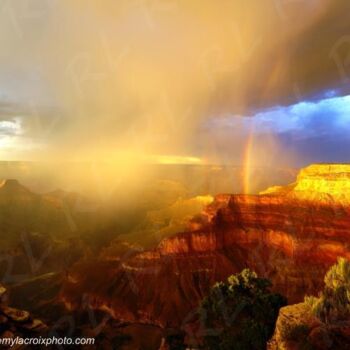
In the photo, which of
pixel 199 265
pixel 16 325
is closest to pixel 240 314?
pixel 16 325

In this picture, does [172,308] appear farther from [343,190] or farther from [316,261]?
[343,190]

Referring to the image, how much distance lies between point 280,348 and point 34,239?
12438 centimetres

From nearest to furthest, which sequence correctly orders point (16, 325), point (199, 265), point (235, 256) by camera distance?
point (16, 325) → point (199, 265) → point (235, 256)

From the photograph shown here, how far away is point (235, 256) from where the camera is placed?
7769 cm

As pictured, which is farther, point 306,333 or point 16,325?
point 16,325

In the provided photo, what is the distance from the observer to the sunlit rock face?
65562 millimetres

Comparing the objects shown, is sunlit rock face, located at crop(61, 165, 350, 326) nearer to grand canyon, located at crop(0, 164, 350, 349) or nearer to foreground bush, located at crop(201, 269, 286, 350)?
grand canyon, located at crop(0, 164, 350, 349)

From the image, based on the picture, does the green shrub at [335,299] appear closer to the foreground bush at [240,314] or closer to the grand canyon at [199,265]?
the foreground bush at [240,314]

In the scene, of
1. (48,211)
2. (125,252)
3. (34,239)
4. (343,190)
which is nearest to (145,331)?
(125,252)

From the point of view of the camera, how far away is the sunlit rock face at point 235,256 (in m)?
65.6

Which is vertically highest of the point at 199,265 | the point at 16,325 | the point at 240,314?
A: the point at 240,314

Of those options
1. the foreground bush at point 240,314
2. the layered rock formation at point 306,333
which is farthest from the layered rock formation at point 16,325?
the layered rock formation at point 306,333

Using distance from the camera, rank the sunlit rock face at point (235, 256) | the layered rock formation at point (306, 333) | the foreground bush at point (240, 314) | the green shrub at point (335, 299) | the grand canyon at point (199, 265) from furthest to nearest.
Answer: the sunlit rock face at point (235, 256)
the grand canyon at point (199, 265)
the foreground bush at point (240, 314)
the green shrub at point (335, 299)
the layered rock formation at point (306, 333)

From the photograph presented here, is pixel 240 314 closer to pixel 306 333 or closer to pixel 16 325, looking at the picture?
pixel 306 333
